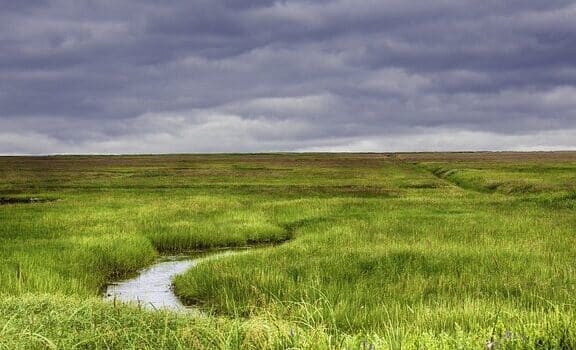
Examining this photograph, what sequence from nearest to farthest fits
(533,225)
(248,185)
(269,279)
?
(269,279), (533,225), (248,185)

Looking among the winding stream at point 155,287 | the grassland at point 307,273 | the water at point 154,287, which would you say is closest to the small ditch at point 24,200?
the grassland at point 307,273

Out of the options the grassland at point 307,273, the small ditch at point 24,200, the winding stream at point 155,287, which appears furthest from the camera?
the small ditch at point 24,200

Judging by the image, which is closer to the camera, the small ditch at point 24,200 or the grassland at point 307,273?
the grassland at point 307,273

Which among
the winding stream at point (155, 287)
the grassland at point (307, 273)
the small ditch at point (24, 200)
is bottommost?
the winding stream at point (155, 287)

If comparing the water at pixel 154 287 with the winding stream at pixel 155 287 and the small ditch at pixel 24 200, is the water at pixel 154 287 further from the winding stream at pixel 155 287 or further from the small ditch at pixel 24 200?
the small ditch at pixel 24 200

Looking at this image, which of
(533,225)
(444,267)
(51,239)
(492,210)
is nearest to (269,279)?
(444,267)

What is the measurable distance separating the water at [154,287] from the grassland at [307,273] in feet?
1.27

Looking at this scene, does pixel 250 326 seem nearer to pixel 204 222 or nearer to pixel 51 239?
pixel 51 239

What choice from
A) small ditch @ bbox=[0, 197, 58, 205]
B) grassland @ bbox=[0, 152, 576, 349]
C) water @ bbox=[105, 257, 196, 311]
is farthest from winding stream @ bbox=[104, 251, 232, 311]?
small ditch @ bbox=[0, 197, 58, 205]

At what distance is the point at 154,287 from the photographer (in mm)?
14555

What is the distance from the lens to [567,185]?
4234 centimetres

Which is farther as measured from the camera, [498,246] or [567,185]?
[567,185]

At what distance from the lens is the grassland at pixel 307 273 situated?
6.70 m

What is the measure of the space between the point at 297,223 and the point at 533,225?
930 cm
